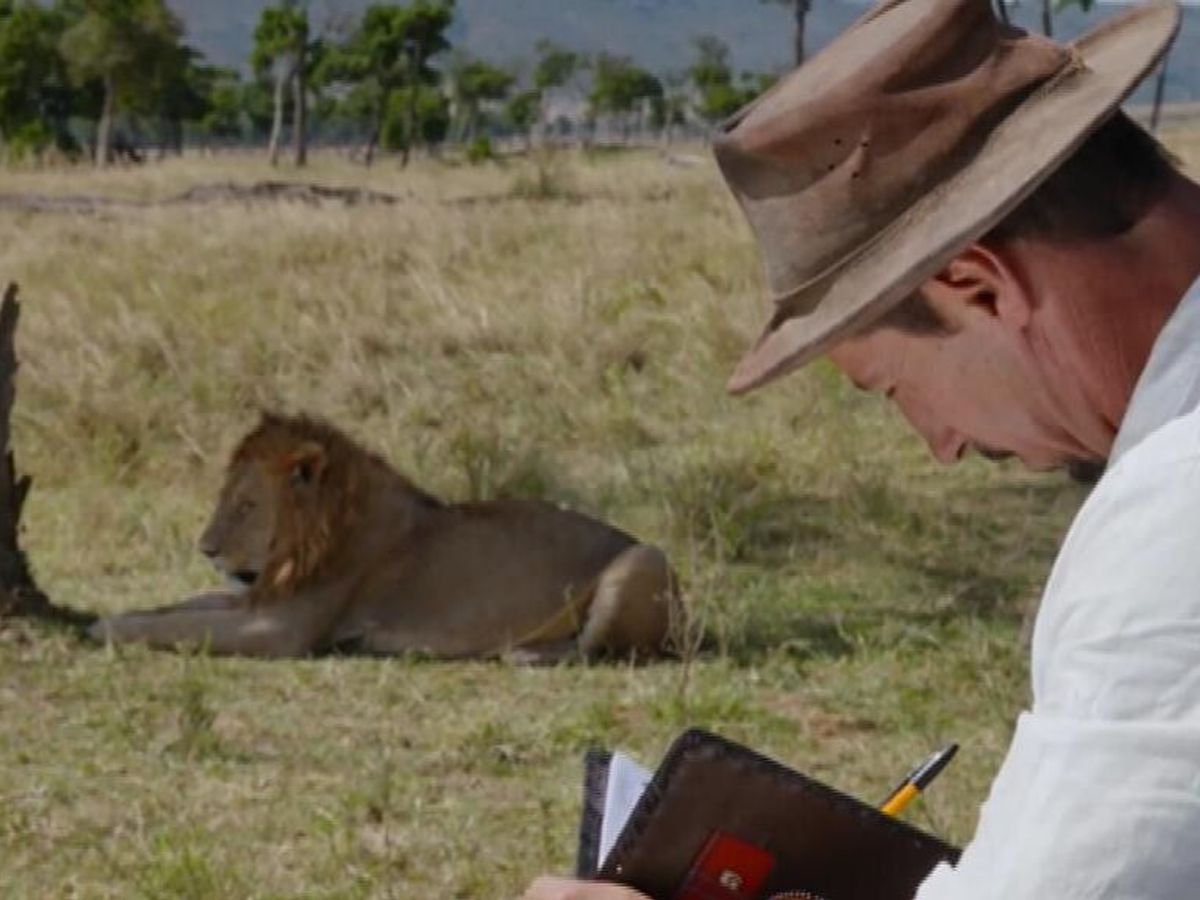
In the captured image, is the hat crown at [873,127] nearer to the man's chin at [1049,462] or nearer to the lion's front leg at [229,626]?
the man's chin at [1049,462]

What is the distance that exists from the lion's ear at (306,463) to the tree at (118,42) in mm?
48503

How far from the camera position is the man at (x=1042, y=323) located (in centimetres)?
187

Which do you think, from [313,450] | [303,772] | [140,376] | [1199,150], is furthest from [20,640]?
[1199,150]

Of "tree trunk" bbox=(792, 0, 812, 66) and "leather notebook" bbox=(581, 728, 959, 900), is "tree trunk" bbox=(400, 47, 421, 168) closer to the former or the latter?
"tree trunk" bbox=(792, 0, 812, 66)

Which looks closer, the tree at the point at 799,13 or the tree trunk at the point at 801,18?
the tree trunk at the point at 801,18

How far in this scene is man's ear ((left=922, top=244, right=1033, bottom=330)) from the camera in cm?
222

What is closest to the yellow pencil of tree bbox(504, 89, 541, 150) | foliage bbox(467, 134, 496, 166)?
foliage bbox(467, 134, 496, 166)

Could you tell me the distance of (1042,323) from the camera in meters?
2.20

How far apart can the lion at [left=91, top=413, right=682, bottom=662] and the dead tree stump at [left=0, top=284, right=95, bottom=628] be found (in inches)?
11.3

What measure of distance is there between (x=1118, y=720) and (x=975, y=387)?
52 centimetres

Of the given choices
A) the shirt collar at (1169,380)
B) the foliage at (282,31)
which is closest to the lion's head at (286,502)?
the shirt collar at (1169,380)

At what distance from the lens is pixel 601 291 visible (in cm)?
1698

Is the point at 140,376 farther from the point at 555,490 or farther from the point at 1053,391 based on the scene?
the point at 1053,391

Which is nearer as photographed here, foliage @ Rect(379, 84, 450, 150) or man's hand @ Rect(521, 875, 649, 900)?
man's hand @ Rect(521, 875, 649, 900)
